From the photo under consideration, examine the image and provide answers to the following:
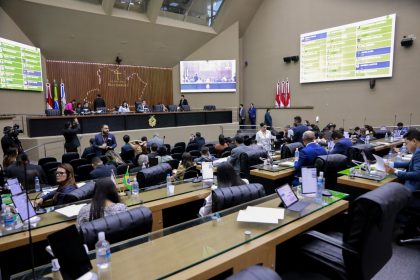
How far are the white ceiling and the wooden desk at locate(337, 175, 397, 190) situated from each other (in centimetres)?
1033

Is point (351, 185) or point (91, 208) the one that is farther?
point (351, 185)

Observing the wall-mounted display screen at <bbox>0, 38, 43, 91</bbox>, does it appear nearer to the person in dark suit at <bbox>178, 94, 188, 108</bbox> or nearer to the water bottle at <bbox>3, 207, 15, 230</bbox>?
the person in dark suit at <bbox>178, 94, 188, 108</bbox>

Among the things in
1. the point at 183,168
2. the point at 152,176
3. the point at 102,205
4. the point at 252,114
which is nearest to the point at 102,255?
the point at 102,205

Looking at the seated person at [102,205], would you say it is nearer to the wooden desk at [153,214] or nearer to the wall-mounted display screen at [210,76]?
the wooden desk at [153,214]

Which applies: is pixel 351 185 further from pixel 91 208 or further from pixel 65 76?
pixel 65 76

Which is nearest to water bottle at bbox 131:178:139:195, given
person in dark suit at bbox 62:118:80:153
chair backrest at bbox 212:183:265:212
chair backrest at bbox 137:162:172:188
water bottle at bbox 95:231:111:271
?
chair backrest at bbox 137:162:172:188

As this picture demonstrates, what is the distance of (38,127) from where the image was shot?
8.84 meters

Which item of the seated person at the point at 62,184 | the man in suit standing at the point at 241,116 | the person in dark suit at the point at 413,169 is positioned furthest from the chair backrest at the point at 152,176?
the man in suit standing at the point at 241,116

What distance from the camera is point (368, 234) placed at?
1.66 m

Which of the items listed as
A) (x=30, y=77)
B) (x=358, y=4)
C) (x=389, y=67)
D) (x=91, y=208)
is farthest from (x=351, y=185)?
(x=30, y=77)

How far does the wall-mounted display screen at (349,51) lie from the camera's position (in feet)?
32.4

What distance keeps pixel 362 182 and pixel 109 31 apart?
11067 mm

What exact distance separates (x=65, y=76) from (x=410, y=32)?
13081 mm

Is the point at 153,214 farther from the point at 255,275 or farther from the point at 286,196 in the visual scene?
the point at 255,275
